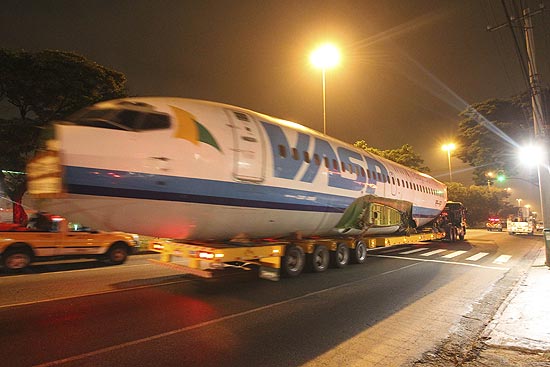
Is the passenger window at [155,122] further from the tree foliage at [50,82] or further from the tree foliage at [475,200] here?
the tree foliage at [475,200]

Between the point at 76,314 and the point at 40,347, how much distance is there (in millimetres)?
1517

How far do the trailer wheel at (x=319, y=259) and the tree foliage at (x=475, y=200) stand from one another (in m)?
51.0

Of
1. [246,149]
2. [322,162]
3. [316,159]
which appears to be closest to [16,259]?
[246,149]

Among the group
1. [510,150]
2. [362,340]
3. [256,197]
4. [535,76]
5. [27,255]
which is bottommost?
[362,340]

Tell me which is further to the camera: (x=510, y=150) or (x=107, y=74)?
(x=510, y=150)

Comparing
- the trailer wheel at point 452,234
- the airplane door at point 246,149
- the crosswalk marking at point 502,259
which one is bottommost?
the crosswalk marking at point 502,259

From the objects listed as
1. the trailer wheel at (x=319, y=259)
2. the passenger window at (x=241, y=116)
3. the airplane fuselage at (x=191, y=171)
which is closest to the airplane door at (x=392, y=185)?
the airplane fuselage at (x=191, y=171)

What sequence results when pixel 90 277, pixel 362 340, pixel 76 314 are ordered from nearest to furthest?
pixel 362 340
pixel 76 314
pixel 90 277

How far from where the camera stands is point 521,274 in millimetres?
11578

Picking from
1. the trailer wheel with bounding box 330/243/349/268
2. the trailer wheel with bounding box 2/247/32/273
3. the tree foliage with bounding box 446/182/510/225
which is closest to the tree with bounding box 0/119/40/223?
the trailer wheel with bounding box 2/247/32/273

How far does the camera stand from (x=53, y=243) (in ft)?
35.3

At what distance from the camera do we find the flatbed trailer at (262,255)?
25.0 feet

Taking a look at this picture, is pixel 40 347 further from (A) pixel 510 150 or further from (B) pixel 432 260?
(A) pixel 510 150

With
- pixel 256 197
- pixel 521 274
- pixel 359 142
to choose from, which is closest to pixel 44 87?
pixel 256 197
